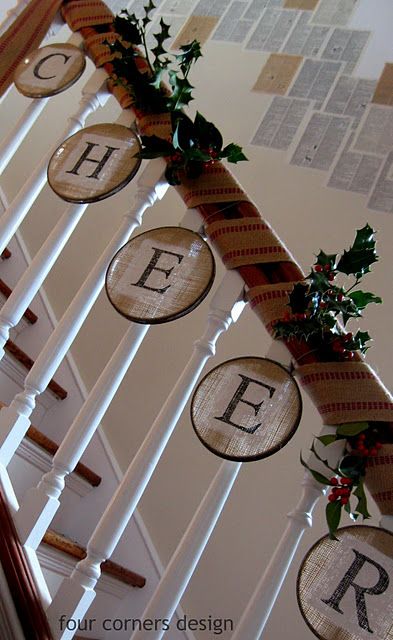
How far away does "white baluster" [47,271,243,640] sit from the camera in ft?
3.33

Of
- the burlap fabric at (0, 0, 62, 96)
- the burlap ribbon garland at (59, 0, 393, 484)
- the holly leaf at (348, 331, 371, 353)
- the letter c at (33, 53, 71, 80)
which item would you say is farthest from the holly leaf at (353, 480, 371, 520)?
the burlap fabric at (0, 0, 62, 96)

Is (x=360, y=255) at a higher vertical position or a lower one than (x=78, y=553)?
higher

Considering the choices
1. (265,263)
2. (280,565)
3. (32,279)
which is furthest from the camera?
(32,279)

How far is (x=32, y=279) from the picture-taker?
4.21ft

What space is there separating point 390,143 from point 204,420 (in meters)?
1.80

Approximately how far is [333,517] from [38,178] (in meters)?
0.93

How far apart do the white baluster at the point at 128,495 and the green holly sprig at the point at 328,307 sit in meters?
0.13

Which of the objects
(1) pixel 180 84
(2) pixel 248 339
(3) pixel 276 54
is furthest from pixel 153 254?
(3) pixel 276 54

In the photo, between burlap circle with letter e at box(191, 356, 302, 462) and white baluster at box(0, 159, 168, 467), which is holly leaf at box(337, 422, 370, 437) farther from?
white baluster at box(0, 159, 168, 467)

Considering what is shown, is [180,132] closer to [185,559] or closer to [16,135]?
[16,135]

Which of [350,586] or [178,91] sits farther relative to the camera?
[178,91]

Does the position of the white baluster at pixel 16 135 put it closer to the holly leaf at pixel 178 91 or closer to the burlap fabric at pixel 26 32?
the burlap fabric at pixel 26 32

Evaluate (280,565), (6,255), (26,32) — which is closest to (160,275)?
(280,565)

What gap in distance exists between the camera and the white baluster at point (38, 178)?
140 centimetres
